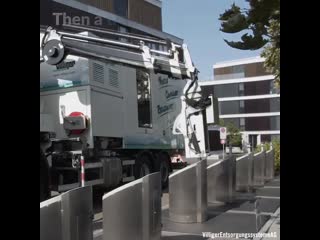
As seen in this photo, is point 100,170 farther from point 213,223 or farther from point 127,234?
point 127,234

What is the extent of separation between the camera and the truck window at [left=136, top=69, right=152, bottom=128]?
42.5ft

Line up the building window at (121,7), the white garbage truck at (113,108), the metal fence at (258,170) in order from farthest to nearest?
the building window at (121,7)
the metal fence at (258,170)
the white garbage truck at (113,108)

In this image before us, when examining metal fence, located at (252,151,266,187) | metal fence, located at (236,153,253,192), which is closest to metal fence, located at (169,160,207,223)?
metal fence, located at (236,153,253,192)

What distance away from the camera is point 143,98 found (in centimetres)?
1316

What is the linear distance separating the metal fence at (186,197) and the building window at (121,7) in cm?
4748

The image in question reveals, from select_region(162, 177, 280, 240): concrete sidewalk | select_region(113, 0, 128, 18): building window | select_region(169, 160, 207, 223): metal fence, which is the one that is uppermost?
select_region(113, 0, 128, 18): building window

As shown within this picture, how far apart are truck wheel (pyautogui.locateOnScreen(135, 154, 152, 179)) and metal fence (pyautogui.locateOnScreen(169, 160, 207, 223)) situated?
395 centimetres

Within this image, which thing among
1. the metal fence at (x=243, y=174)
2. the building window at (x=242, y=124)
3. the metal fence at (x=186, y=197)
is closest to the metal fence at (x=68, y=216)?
the metal fence at (x=186, y=197)

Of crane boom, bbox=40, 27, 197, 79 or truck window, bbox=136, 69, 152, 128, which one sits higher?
crane boom, bbox=40, 27, 197, 79

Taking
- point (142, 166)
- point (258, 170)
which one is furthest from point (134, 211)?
point (258, 170)

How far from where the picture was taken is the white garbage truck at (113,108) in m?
10.4

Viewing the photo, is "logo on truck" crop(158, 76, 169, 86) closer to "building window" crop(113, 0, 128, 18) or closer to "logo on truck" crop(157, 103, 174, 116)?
"logo on truck" crop(157, 103, 174, 116)

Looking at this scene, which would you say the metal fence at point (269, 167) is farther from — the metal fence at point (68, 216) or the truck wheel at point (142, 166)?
the metal fence at point (68, 216)
